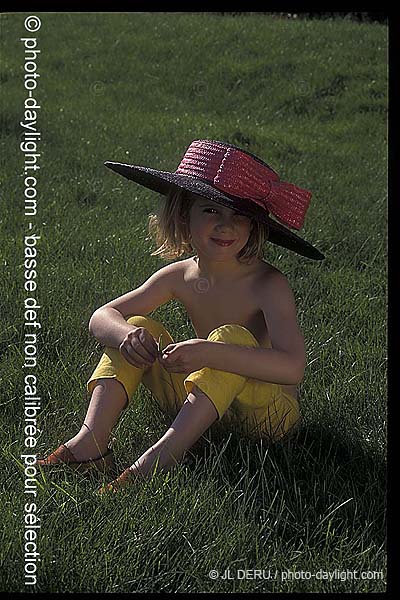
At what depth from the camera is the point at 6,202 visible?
14.1ft

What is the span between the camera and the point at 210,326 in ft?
8.66

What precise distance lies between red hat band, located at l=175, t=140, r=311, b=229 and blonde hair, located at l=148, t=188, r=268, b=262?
0.08 m

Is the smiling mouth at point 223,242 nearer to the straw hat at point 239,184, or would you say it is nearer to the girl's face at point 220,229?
the girl's face at point 220,229

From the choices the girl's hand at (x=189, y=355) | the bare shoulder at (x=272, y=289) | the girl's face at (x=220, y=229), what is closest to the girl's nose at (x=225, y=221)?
the girl's face at (x=220, y=229)

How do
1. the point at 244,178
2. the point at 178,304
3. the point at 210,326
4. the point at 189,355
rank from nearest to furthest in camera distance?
the point at 189,355
the point at 244,178
the point at 210,326
the point at 178,304

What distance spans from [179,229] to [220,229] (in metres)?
0.19

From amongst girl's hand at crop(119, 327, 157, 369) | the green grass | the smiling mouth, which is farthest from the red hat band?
the green grass

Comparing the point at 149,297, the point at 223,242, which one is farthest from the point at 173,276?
the point at 223,242

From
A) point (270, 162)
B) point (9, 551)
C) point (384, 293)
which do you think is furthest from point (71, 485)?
point (270, 162)

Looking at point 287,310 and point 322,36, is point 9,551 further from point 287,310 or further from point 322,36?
point 322,36

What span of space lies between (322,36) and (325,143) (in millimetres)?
1551

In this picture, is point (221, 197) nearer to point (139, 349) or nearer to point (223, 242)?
point (223, 242)

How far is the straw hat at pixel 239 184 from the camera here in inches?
95.7

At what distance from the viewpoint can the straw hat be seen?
7.98ft
